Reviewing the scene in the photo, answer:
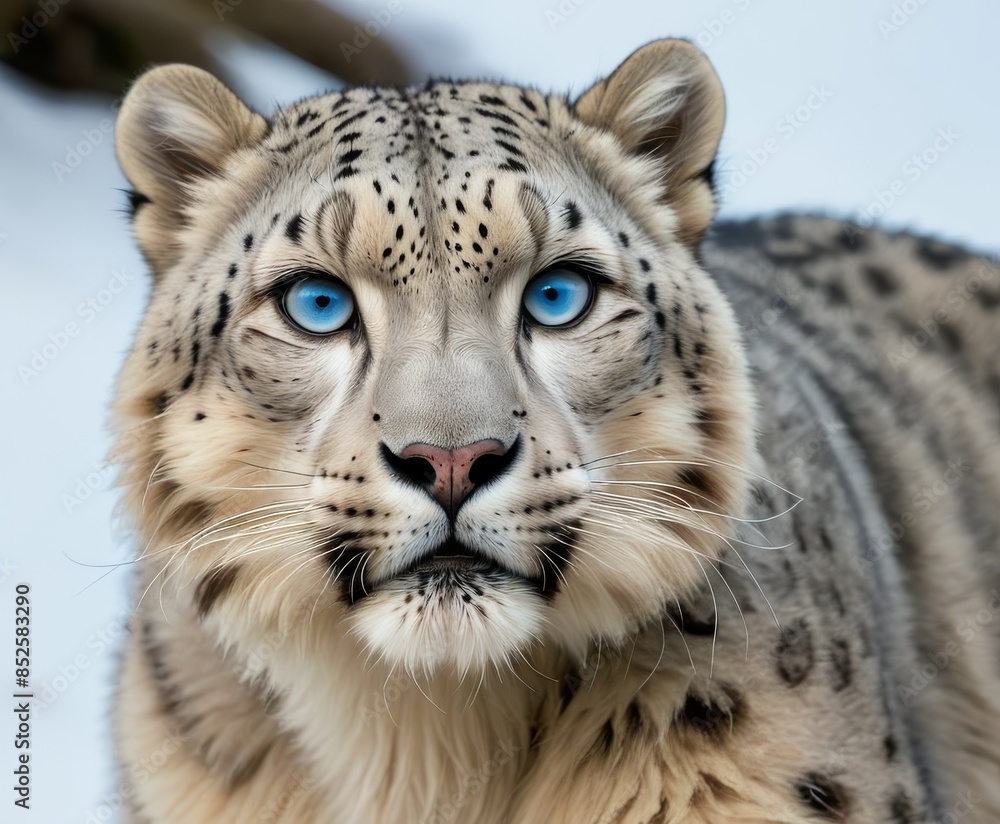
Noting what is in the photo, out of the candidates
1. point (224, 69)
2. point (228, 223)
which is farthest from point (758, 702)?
point (224, 69)

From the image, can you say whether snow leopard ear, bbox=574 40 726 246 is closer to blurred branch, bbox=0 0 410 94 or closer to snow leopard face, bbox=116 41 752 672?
snow leopard face, bbox=116 41 752 672

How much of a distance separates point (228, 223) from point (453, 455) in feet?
3.02

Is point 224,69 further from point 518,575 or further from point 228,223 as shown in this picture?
point 518,575

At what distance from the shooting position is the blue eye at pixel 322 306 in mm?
2158

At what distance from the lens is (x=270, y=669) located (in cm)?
240

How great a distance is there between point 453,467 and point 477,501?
77 millimetres

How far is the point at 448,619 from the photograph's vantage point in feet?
6.31
